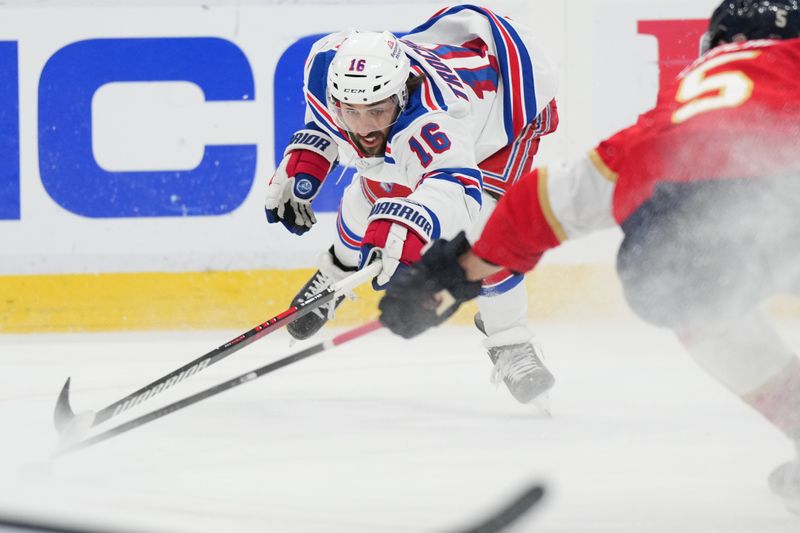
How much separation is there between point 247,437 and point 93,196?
5.92ft

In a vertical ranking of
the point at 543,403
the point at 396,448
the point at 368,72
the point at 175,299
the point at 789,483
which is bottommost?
the point at 175,299

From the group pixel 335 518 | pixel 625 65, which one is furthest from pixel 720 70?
pixel 625 65

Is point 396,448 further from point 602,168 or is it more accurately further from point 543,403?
point 602,168

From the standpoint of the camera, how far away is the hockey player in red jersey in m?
1.32

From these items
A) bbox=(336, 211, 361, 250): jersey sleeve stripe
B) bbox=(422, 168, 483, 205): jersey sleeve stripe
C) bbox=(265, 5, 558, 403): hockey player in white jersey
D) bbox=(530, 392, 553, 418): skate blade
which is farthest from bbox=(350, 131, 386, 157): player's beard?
bbox=(530, 392, 553, 418): skate blade

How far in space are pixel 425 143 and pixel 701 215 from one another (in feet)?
3.49

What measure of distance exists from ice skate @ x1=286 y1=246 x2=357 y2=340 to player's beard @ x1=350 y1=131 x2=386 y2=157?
1.37 feet

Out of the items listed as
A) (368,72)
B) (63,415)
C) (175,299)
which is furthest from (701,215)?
(175,299)

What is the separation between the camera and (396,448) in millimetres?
2023

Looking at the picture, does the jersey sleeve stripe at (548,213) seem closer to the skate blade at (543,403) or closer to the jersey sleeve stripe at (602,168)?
the jersey sleeve stripe at (602,168)

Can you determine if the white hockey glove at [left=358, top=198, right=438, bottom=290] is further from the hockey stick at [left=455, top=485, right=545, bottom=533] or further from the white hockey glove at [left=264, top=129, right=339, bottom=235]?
the hockey stick at [left=455, top=485, right=545, bottom=533]

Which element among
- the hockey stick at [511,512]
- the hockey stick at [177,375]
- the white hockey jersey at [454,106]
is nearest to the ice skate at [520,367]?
→ the white hockey jersey at [454,106]

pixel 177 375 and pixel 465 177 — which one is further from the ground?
pixel 465 177

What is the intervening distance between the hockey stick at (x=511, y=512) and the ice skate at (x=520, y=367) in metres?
0.97
